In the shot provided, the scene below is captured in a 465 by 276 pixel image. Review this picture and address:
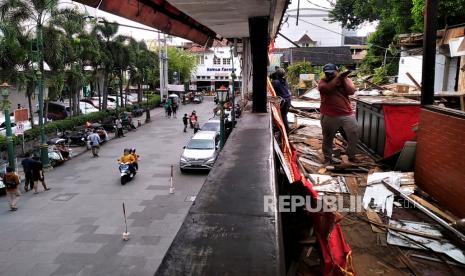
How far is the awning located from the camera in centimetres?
392

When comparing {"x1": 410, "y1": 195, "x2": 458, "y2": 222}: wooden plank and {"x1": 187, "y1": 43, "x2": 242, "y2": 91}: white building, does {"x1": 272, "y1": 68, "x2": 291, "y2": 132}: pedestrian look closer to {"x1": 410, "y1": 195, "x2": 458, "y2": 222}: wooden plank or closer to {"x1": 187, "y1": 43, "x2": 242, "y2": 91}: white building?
{"x1": 410, "y1": 195, "x2": 458, "y2": 222}: wooden plank

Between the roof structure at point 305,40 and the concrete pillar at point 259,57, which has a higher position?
the roof structure at point 305,40

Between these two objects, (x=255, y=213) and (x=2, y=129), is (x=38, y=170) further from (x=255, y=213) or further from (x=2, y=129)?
(x=255, y=213)

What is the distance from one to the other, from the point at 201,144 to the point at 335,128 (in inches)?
474

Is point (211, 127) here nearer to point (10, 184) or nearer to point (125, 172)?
point (125, 172)

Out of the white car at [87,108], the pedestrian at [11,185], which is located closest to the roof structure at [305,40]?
the white car at [87,108]

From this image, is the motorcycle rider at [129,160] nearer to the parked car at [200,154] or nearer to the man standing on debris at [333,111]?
the parked car at [200,154]

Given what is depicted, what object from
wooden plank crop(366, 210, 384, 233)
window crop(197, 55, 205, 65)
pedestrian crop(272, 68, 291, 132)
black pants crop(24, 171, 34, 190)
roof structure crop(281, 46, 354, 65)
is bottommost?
black pants crop(24, 171, 34, 190)

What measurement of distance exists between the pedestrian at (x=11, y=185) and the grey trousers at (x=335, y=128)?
10072 millimetres

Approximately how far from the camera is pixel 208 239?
2.21 meters

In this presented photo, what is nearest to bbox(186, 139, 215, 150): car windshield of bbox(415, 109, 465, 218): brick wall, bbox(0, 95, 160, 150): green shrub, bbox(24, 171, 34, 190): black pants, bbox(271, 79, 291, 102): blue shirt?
bbox(24, 171, 34, 190): black pants

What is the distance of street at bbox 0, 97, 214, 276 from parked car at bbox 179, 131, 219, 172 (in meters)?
0.44

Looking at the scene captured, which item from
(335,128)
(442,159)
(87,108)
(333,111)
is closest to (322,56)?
(87,108)

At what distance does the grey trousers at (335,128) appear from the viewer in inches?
279
